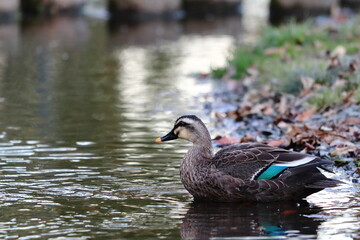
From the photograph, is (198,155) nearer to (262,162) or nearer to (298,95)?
(262,162)

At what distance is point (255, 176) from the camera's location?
24.2 feet

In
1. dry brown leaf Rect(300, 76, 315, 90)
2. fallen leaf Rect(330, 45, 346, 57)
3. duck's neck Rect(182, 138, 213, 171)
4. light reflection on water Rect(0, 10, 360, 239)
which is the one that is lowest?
light reflection on water Rect(0, 10, 360, 239)

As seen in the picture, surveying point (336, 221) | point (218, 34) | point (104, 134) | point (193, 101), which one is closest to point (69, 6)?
point (218, 34)

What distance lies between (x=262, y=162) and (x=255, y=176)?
134 mm

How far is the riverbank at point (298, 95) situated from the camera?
9430 millimetres

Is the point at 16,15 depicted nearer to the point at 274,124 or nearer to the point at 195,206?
the point at 274,124

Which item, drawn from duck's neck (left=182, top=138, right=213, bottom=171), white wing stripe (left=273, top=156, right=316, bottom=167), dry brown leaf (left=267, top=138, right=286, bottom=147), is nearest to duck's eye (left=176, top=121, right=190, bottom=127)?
duck's neck (left=182, top=138, right=213, bottom=171)

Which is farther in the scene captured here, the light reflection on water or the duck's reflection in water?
the light reflection on water

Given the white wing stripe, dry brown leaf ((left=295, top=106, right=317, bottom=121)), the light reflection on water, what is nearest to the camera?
the light reflection on water

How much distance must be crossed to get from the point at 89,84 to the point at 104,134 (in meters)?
5.24

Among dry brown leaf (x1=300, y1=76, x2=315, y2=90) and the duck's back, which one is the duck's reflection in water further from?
dry brown leaf (x1=300, y1=76, x2=315, y2=90)

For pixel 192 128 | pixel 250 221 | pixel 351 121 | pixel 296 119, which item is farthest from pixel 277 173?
pixel 296 119

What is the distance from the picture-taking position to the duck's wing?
7262 millimetres

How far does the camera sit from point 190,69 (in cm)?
1820
